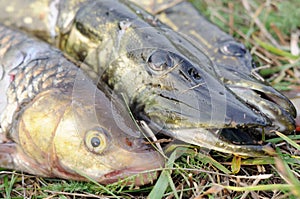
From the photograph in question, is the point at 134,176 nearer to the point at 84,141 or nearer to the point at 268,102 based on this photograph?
the point at 84,141

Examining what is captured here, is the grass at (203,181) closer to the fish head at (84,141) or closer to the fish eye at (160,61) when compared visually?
A: the fish head at (84,141)

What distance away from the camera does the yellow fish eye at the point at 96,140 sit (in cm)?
236

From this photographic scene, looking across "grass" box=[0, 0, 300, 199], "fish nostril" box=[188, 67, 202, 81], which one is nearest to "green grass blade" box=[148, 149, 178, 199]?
"grass" box=[0, 0, 300, 199]

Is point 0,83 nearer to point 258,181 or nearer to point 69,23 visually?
point 69,23

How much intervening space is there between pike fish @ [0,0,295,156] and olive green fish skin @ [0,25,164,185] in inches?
6.6

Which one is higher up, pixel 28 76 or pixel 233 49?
pixel 233 49

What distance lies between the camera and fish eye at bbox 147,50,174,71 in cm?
253

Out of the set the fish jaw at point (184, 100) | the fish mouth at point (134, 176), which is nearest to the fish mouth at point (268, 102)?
the fish jaw at point (184, 100)

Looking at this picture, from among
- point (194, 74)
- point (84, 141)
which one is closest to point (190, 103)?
point (194, 74)

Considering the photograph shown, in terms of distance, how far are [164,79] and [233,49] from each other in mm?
819

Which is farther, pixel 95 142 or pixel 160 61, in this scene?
pixel 160 61

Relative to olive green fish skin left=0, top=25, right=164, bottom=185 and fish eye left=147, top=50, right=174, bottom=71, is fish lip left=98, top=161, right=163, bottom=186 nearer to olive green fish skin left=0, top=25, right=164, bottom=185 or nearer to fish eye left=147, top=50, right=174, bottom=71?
olive green fish skin left=0, top=25, right=164, bottom=185

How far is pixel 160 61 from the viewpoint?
2.54 meters

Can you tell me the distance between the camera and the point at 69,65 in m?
2.71
